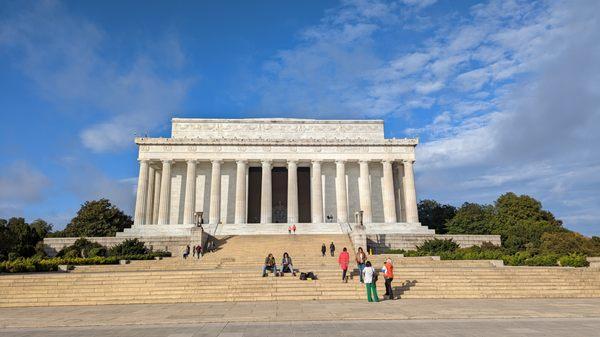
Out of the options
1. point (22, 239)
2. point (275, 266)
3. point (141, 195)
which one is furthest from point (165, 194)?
point (275, 266)

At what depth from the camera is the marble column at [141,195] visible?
163 feet

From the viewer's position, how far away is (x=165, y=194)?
2031 inches

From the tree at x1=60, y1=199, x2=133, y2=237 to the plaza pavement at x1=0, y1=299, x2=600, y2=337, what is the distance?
1413 inches

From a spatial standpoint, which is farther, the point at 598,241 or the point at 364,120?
the point at 364,120

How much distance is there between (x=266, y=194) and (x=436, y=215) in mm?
31166

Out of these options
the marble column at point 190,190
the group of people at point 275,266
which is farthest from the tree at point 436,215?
the group of people at point 275,266

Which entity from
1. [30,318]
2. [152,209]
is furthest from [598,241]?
[152,209]

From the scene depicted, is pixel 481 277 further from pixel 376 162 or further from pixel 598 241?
pixel 376 162

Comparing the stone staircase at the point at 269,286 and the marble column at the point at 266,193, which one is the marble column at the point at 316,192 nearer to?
the marble column at the point at 266,193

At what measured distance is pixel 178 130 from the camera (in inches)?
2206

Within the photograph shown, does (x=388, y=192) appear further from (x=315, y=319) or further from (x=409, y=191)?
(x=315, y=319)

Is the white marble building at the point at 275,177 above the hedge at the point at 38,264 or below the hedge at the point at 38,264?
above

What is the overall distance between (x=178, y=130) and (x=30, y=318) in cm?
4455

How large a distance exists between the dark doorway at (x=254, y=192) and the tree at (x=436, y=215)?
91.6 feet
